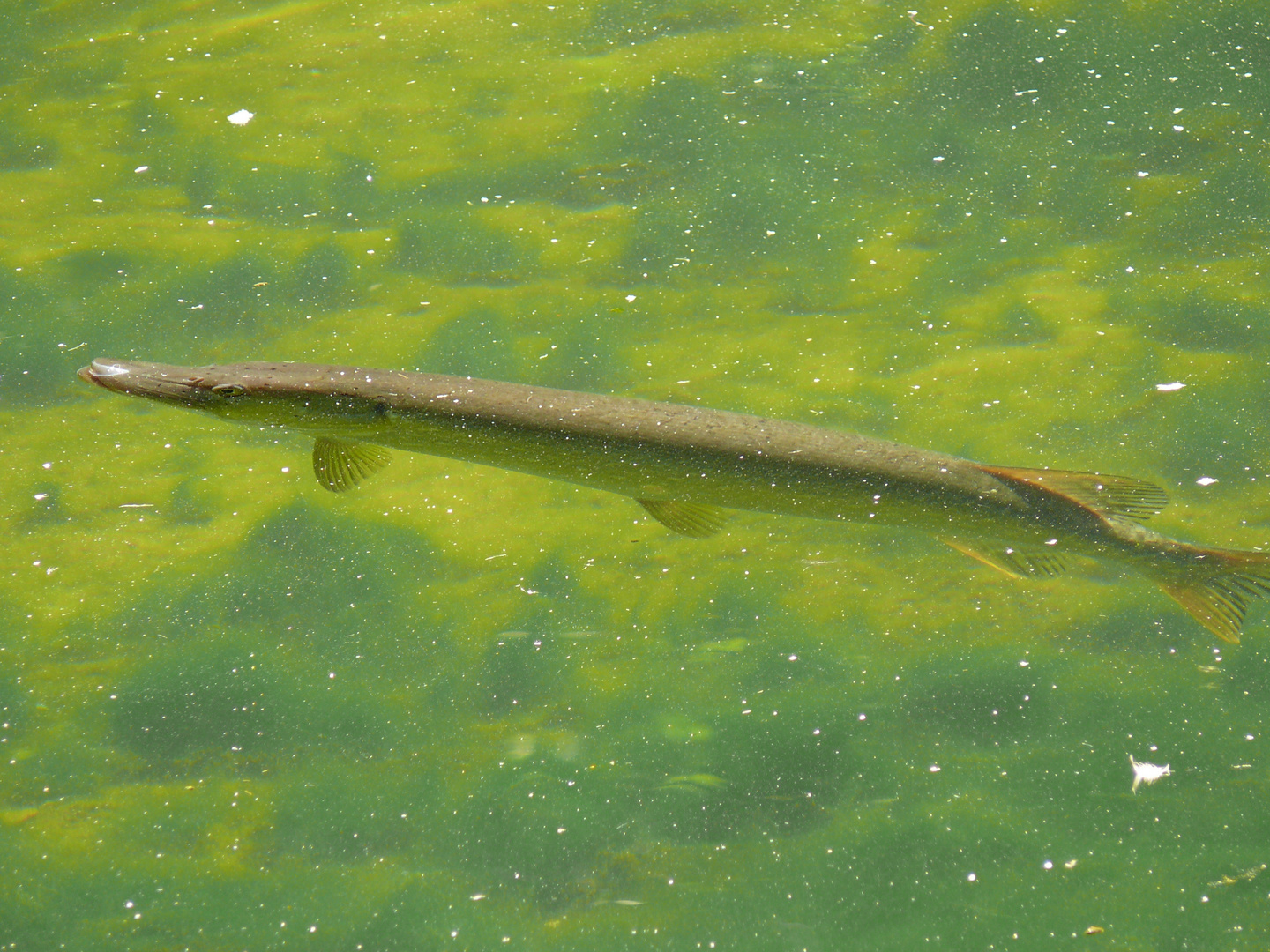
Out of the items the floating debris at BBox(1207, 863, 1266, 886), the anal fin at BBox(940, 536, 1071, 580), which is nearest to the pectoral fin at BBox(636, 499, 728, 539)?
the anal fin at BBox(940, 536, 1071, 580)

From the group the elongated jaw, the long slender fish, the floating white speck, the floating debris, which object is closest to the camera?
the elongated jaw

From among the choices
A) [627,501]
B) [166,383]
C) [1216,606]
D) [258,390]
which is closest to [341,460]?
[258,390]

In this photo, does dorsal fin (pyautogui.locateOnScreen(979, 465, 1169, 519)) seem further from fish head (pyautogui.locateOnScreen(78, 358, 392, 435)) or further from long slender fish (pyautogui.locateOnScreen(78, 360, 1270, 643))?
fish head (pyautogui.locateOnScreen(78, 358, 392, 435))

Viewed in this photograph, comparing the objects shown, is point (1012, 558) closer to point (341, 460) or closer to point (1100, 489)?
point (1100, 489)

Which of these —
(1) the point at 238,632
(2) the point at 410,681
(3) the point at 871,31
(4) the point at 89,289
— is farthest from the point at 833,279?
(4) the point at 89,289

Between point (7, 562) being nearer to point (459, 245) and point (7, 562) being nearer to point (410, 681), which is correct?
point (410, 681)

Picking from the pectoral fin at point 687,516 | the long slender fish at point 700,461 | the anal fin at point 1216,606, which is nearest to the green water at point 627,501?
the anal fin at point 1216,606

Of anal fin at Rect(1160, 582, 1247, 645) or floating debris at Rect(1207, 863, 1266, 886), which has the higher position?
anal fin at Rect(1160, 582, 1247, 645)
